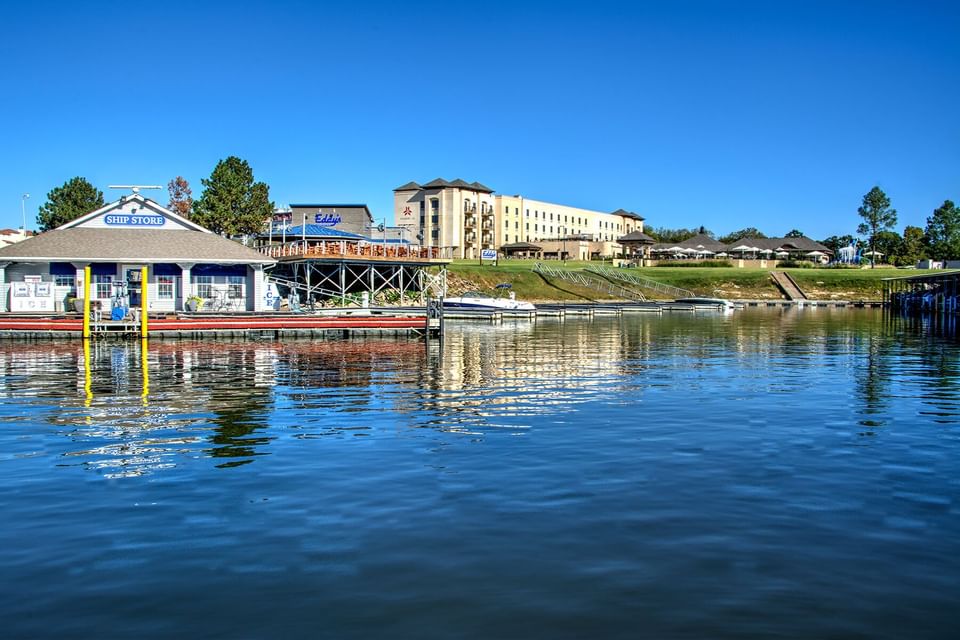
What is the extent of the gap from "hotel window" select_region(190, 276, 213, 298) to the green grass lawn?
4038 cm

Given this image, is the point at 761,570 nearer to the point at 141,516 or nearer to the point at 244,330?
the point at 141,516

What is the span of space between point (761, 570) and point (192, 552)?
660 centimetres

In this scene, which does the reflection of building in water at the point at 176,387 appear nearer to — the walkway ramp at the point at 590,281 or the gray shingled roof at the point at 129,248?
the gray shingled roof at the point at 129,248

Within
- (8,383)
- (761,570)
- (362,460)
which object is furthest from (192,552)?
(8,383)

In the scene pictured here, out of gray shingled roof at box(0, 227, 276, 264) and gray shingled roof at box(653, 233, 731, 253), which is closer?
gray shingled roof at box(0, 227, 276, 264)

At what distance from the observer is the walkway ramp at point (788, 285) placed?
108 metres

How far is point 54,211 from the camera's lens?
93812 millimetres

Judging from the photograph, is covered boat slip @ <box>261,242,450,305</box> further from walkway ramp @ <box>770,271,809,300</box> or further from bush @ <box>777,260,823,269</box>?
bush @ <box>777,260,823,269</box>

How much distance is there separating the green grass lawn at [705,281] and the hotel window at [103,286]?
44292mm

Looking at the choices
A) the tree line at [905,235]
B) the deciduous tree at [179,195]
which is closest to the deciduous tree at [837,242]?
the tree line at [905,235]

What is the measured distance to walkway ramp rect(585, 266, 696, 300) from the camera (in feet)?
336

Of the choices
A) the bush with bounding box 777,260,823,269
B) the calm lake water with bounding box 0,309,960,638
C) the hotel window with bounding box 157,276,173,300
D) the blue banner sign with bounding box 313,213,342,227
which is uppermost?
the blue banner sign with bounding box 313,213,342,227

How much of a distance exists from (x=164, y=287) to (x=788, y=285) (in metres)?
85.5

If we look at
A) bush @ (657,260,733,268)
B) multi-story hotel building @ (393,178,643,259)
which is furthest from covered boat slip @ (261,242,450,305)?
bush @ (657,260,733,268)
